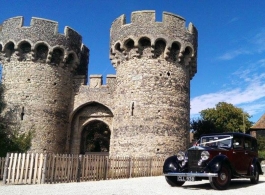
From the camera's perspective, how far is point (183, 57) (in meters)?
19.7

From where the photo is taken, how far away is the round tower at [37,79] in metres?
19.5

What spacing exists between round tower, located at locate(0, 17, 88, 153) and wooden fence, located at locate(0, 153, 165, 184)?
7131 millimetres

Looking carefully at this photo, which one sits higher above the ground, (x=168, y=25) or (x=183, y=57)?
(x=168, y=25)

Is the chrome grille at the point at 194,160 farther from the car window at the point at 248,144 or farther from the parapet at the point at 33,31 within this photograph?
the parapet at the point at 33,31

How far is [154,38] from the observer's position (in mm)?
18531

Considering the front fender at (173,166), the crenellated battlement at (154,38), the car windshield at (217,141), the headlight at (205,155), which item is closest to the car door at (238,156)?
the car windshield at (217,141)

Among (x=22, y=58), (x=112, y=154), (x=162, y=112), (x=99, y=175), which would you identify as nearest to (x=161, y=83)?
(x=162, y=112)

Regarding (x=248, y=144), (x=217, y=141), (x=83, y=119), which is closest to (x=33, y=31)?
(x=83, y=119)

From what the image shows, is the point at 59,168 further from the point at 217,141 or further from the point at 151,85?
the point at 151,85

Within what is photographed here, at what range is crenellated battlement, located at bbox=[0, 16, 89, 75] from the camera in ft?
65.8

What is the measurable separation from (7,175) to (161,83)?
1094cm

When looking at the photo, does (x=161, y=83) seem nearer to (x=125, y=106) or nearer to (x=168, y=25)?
(x=125, y=106)

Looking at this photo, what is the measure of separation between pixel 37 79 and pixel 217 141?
14.4m

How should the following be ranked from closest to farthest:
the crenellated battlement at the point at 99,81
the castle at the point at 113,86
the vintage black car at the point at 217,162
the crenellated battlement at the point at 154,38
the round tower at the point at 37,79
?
the vintage black car at the point at 217,162 < the castle at the point at 113,86 < the crenellated battlement at the point at 154,38 < the round tower at the point at 37,79 < the crenellated battlement at the point at 99,81
